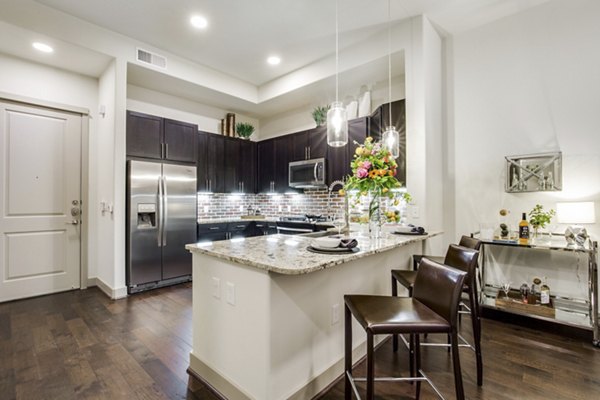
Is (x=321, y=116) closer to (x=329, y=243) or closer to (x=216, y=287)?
(x=329, y=243)

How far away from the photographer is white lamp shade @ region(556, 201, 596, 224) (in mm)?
2682

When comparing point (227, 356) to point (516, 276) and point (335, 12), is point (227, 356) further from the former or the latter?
point (335, 12)

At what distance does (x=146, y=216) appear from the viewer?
3906 mm

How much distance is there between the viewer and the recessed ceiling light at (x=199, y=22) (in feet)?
10.8

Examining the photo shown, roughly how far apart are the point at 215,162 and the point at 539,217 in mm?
4559

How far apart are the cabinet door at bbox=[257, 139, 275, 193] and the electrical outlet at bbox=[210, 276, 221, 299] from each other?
3694 mm

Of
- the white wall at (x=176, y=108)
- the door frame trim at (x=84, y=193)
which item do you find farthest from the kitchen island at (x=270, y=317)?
the white wall at (x=176, y=108)

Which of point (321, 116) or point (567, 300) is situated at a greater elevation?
point (321, 116)

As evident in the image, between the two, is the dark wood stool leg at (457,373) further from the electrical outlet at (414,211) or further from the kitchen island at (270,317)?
the electrical outlet at (414,211)

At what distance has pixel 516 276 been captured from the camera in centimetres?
329

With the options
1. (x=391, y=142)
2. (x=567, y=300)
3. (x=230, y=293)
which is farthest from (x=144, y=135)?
(x=567, y=300)

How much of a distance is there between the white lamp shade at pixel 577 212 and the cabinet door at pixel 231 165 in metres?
4.57

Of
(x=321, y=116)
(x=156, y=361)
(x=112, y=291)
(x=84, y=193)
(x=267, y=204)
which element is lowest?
(x=156, y=361)

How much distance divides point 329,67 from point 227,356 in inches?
152
